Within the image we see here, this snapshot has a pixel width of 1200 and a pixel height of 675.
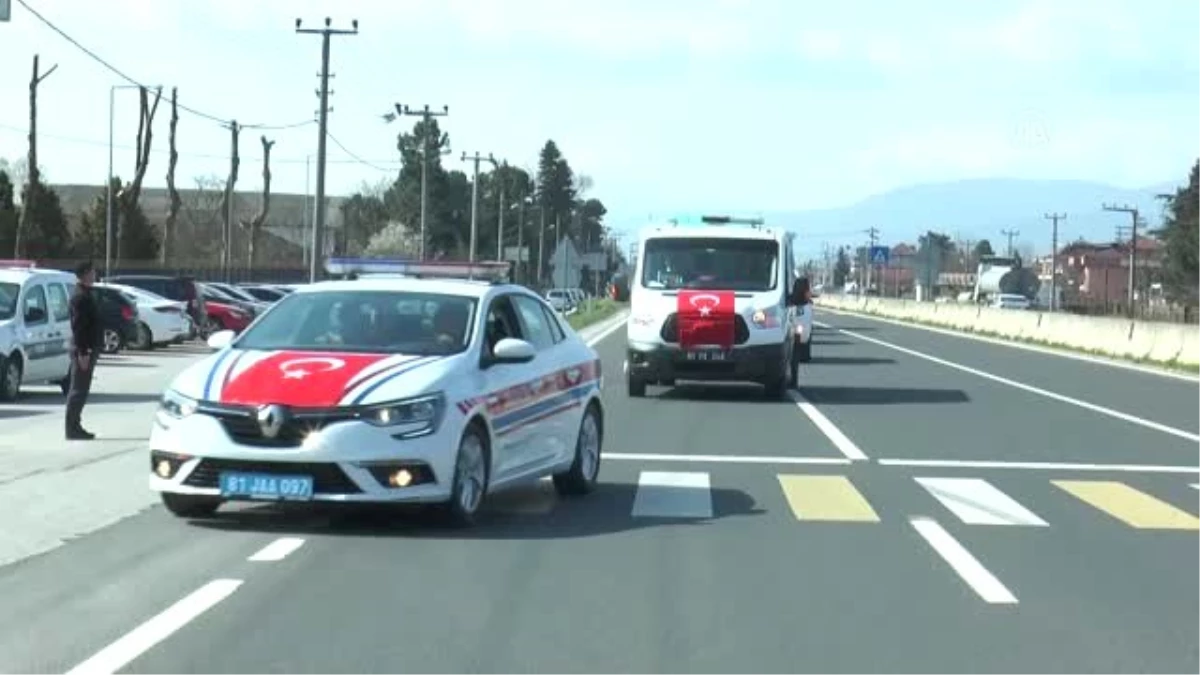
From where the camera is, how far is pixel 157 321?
37688mm

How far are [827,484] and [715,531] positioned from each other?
10.2 feet

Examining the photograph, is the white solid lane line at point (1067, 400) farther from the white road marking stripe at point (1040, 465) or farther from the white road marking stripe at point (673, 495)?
the white road marking stripe at point (673, 495)

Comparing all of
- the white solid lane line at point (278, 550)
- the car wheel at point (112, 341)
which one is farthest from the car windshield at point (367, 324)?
the car wheel at point (112, 341)

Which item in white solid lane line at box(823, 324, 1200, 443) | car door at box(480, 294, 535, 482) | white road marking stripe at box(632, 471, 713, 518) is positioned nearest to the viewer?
car door at box(480, 294, 535, 482)

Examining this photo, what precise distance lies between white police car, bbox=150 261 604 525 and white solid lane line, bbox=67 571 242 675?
1459mm

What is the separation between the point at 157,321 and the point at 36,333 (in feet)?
51.3

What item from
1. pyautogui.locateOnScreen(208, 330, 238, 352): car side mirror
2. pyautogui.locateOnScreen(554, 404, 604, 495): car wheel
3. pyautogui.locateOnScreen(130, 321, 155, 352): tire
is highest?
pyautogui.locateOnScreen(208, 330, 238, 352): car side mirror

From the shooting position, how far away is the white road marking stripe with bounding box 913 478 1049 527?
12336mm

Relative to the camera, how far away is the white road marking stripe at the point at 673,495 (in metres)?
12.5

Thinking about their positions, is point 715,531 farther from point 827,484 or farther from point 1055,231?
point 1055,231

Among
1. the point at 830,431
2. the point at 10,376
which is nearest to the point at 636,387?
the point at 830,431

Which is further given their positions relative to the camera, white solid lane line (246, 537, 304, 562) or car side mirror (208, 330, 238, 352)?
car side mirror (208, 330, 238, 352)

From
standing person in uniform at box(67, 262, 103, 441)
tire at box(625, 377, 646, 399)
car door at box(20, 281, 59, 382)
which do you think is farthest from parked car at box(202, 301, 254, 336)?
standing person in uniform at box(67, 262, 103, 441)

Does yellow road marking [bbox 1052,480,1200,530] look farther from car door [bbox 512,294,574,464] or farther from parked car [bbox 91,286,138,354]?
parked car [bbox 91,286,138,354]
